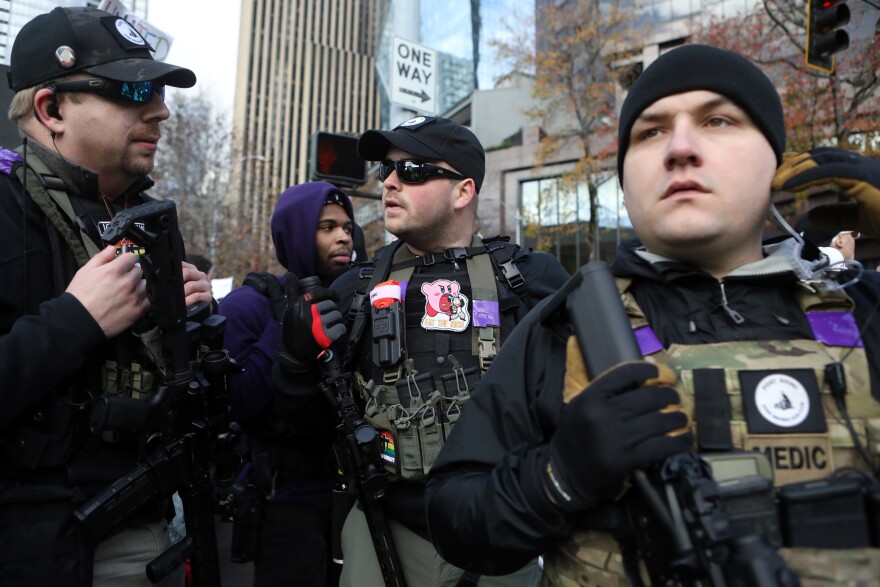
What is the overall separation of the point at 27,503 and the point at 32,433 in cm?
20

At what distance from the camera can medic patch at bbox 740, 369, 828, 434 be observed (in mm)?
1121

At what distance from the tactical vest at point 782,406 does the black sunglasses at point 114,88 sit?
1.83 metres

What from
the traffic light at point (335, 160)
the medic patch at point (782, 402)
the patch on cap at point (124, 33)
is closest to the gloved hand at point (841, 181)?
the medic patch at point (782, 402)

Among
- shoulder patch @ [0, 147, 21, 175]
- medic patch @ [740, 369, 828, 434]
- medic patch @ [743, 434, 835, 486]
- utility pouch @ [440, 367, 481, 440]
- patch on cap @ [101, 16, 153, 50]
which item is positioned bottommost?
utility pouch @ [440, 367, 481, 440]

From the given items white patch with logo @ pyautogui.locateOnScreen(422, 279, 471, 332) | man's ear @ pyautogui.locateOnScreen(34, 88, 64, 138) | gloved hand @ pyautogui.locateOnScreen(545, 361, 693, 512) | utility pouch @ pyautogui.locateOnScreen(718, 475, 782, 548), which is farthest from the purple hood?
utility pouch @ pyautogui.locateOnScreen(718, 475, 782, 548)

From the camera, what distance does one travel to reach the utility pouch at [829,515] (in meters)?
1.01

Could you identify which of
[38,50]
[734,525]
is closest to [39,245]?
[38,50]

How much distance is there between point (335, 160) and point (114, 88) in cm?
302

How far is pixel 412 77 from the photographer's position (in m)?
5.62

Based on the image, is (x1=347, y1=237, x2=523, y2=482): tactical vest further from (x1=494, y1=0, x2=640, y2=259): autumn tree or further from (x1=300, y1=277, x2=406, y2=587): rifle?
(x1=494, y1=0, x2=640, y2=259): autumn tree

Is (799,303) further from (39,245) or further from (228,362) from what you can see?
(39,245)

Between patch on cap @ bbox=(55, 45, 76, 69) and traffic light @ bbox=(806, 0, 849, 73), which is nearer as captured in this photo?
patch on cap @ bbox=(55, 45, 76, 69)

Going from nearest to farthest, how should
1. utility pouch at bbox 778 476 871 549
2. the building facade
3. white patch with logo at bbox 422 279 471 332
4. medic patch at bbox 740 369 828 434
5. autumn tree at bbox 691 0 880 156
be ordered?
utility pouch at bbox 778 476 871 549 < medic patch at bbox 740 369 828 434 < white patch with logo at bbox 422 279 471 332 < autumn tree at bbox 691 0 880 156 < the building facade

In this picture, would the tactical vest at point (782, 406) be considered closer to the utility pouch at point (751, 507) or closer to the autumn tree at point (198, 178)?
the utility pouch at point (751, 507)
